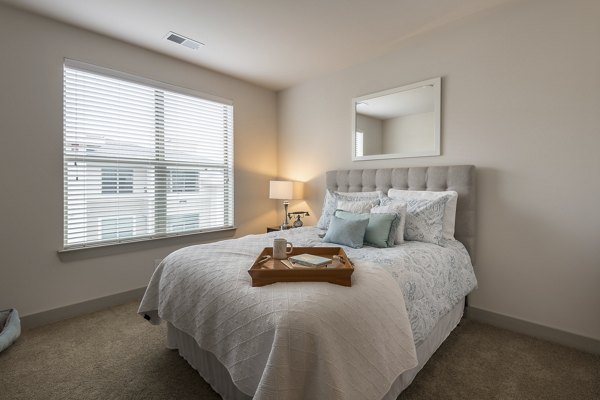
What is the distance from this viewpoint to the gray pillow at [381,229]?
2.19 metres

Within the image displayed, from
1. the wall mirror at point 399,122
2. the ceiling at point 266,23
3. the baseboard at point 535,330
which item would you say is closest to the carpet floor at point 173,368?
the baseboard at point 535,330

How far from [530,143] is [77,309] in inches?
161

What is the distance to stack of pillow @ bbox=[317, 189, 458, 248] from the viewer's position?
2.21m

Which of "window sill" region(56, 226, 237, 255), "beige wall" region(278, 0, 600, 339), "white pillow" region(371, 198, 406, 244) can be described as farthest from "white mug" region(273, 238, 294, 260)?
"window sill" region(56, 226, 237, 255)

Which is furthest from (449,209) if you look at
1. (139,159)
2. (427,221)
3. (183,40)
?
(139,159)

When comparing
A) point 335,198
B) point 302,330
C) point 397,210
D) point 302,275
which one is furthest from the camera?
point 335,198

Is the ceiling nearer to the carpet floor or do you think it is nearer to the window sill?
the window sill

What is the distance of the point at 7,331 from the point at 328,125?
3504 mm

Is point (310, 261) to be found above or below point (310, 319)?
above

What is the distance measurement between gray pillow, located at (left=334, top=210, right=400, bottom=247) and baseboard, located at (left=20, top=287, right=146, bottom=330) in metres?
2.41

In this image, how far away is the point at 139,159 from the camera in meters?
3.05

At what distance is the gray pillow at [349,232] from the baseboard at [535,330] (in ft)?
4.32

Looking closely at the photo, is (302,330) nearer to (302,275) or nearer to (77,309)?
(302,275)

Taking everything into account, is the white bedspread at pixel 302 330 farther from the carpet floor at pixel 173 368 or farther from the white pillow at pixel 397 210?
the white pillow at pixel 397 210
